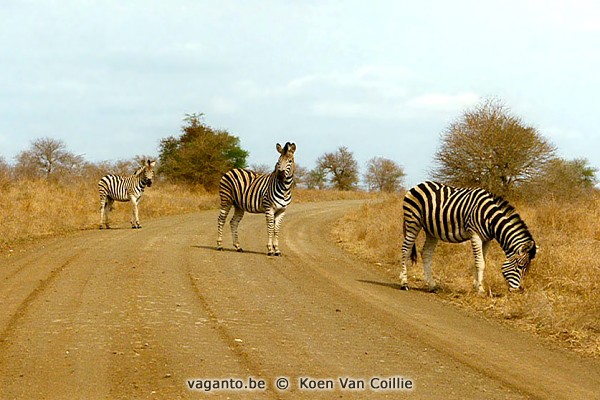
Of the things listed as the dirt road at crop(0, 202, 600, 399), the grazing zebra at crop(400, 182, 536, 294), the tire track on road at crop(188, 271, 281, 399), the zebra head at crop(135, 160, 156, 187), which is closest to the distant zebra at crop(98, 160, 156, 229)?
the zebra head at crop(135, 160, 156, 187)

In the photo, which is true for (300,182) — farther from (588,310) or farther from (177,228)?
(588,310)

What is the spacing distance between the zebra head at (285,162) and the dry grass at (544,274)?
320 centimetres

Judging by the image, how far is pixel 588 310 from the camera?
10492 millimetres

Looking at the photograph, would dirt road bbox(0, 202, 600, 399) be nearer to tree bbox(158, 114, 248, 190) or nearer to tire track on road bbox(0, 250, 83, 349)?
tire track on road bbox(0, 250, 83, 349)

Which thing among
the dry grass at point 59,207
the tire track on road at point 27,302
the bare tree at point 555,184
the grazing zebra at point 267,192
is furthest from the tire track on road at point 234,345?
the bare tree at point 555,184

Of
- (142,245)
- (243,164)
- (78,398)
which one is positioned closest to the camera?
(78,398)

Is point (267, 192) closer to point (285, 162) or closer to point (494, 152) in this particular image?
point (285, 162)

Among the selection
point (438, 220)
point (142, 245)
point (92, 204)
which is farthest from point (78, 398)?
point (92, 204)

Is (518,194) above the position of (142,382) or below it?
above

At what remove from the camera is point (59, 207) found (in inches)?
1085

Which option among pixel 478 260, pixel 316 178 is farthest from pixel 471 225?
pixel 316 178

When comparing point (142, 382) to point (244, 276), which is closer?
point (142, 382)

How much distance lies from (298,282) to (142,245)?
6090 mm

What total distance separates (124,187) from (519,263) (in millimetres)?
15645
